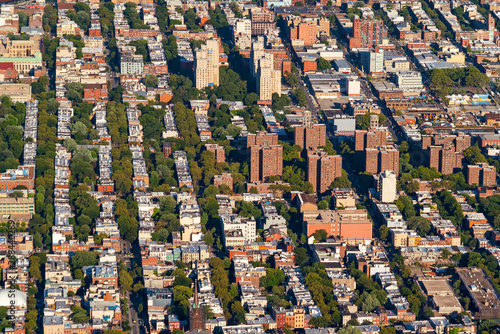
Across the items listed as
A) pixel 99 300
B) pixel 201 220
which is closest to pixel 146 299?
pixel 99 300

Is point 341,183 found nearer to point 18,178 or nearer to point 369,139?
point 369,139

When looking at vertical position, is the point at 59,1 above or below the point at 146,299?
above

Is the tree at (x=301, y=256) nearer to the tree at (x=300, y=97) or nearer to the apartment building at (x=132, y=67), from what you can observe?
the tree at (x=300, y=97)

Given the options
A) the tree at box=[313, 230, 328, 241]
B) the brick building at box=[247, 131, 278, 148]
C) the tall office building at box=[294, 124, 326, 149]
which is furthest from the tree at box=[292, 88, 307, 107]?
the tree at box=[313, 230, 328, 241]

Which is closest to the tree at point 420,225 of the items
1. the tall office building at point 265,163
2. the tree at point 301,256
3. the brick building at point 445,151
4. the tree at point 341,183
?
the tree at point 341,183

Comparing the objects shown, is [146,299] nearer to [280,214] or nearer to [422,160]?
[280,214]

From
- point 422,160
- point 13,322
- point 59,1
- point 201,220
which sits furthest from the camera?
point 59,1

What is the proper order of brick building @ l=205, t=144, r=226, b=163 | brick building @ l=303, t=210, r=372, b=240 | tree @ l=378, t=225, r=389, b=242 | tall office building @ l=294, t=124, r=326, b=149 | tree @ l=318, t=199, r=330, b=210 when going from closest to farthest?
1. brick building @ l=303, t=210, r=372, b=240
2. tree @ l=378, t=225, r=389, b=242
3. tree @ l=318, t=199, r=330, b=210
4. brick building @ l=205, t=144, r=226, b=163
5. tall office building @ l=294, t=124, r=326, b=149

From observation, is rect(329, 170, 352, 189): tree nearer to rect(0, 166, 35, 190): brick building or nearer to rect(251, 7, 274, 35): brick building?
rect(0, 166, 35, 190): brick building
